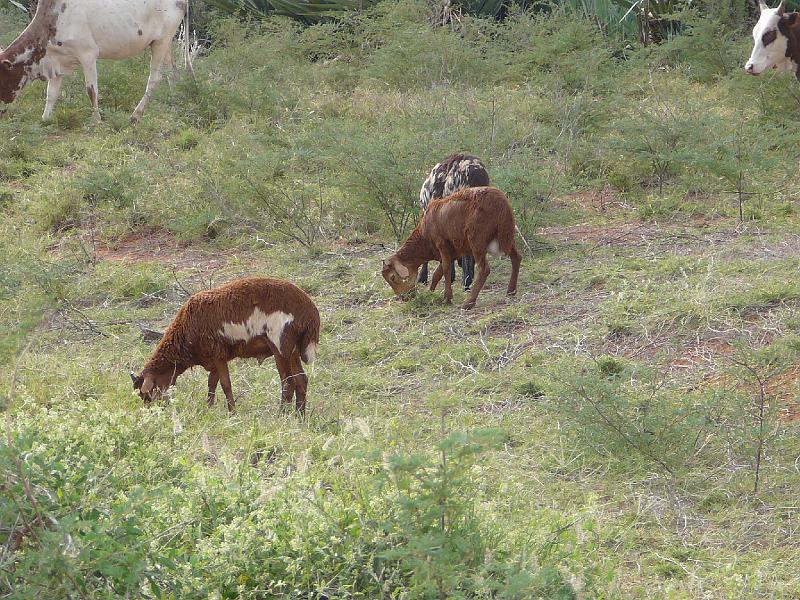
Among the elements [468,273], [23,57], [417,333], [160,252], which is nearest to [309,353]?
[417,333]

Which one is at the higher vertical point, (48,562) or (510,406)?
(48,562)

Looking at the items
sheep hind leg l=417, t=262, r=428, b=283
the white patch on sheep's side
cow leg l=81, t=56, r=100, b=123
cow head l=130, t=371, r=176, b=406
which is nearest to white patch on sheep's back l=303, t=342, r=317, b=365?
cow head l=130, t=371, r=176, b=406

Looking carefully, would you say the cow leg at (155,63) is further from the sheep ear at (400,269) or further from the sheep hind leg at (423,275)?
the sheep ear at (400,269)

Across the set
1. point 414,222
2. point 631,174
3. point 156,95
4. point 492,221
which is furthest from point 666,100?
point 156,95

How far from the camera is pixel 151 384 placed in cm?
640

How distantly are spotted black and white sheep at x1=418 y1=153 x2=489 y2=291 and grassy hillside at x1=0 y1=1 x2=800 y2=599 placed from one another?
273 millimetres

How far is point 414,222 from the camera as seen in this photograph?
10469 millimetres

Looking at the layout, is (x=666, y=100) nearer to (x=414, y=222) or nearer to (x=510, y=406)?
(x=414, y=222)

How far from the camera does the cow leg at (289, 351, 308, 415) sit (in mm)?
6465

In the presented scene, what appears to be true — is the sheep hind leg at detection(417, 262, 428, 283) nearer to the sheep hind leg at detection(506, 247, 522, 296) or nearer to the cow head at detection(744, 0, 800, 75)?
the sheep hind leg at detection(506, 247, 522, 296)

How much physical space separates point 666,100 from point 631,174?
86.6 inches

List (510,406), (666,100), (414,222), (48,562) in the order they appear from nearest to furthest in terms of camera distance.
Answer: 1. (48,562)
2. (510,406)
3. (414,222)
4. (666,100)

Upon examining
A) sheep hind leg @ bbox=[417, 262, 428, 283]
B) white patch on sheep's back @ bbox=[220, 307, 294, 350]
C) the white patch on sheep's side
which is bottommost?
sheep hind leg @ bbox=[417, 262, 428, 283]

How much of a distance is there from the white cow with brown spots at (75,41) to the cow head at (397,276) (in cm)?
702
